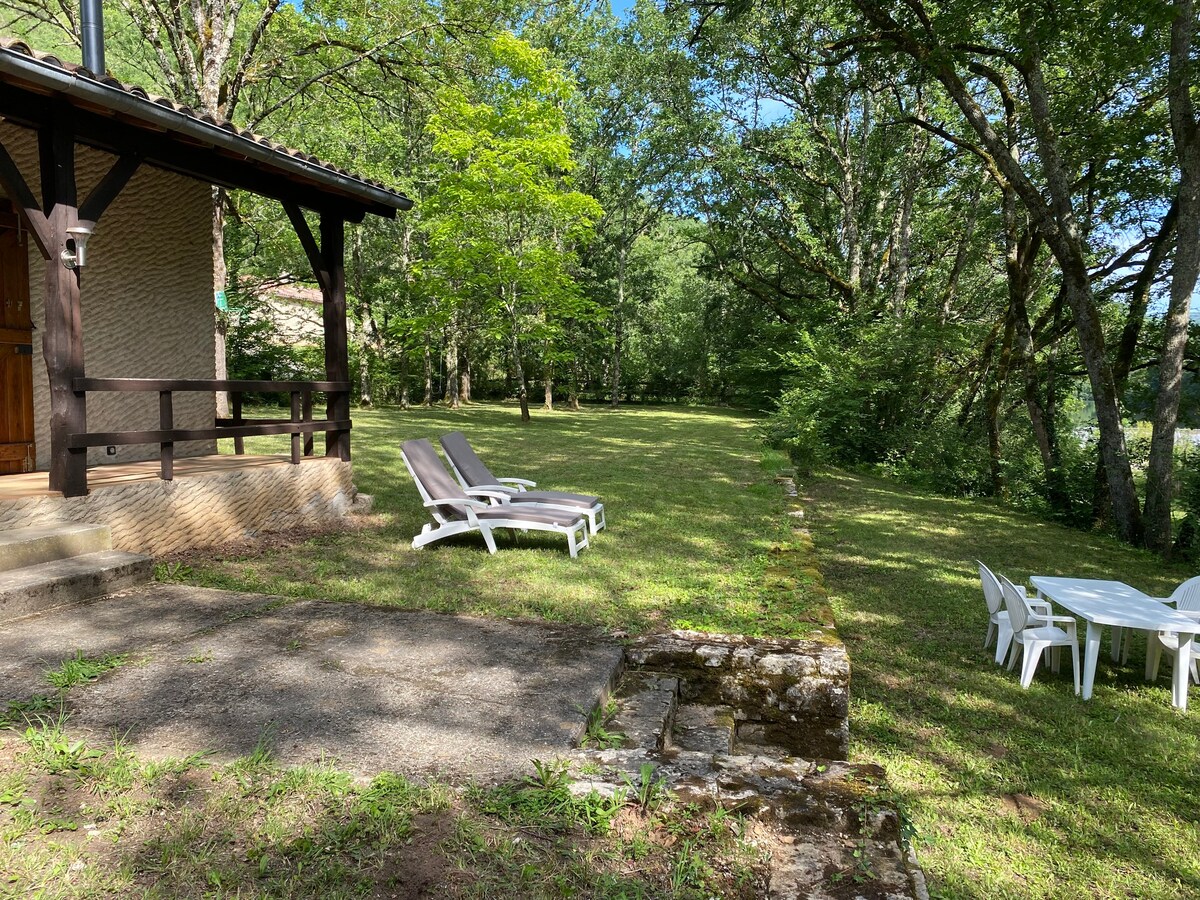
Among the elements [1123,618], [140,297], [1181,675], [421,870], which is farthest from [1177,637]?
[140,297]

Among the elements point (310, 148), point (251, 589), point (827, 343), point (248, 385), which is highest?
point (310, 148)

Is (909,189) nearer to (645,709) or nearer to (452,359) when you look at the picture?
(452,359)

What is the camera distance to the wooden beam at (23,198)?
470 centimetres

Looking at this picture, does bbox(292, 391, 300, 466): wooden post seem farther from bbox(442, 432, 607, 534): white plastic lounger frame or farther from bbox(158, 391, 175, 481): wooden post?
bbox(442, 432, 607, 534): white plastic lounger frame

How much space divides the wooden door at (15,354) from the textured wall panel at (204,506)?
1.87 meters

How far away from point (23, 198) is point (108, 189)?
22.2 inches

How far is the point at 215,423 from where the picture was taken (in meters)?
8.41

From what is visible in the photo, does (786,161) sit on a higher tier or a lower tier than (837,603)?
higher

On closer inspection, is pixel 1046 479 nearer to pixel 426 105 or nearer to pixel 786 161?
pixel 786 161

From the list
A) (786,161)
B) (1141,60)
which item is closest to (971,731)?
(1141,60)

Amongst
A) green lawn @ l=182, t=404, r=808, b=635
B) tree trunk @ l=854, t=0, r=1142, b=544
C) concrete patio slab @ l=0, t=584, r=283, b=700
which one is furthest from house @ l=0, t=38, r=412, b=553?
tree trunk @ l=854, t=0, r=1142, b=544

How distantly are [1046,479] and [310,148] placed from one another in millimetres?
21099

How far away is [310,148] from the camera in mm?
21516

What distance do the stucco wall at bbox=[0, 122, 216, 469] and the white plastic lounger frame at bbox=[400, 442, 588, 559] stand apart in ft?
11.0
